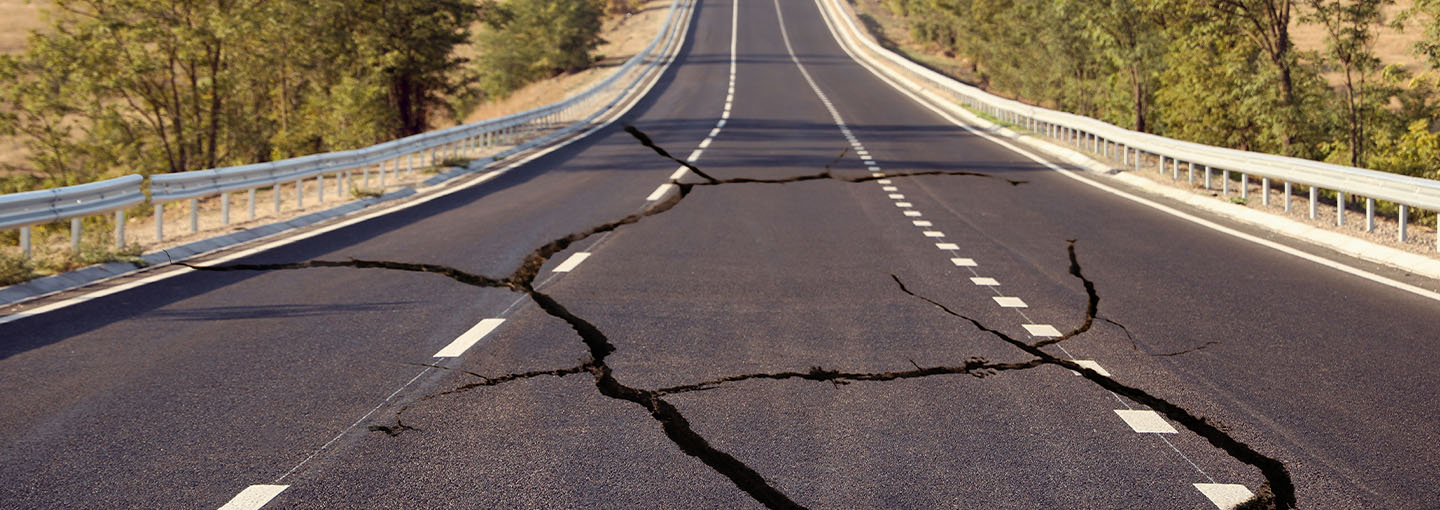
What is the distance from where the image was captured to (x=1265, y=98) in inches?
1258

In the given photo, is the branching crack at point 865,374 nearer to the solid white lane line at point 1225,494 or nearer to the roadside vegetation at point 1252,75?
the solid white lane line at point 1225,494

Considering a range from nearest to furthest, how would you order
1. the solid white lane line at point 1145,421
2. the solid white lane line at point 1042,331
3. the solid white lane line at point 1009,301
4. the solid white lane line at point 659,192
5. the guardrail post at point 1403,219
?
the solid white lane line at point 1145,421 < the solid white lane line at point 1042,331 < the solid white lane line at point 1009,301 < the guardrail post at point 1403,219 < the solid white lane line at point 659,192

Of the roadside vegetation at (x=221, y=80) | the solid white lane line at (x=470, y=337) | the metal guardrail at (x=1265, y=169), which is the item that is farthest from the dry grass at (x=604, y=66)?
the solid white lane line at (x=470, y=337)

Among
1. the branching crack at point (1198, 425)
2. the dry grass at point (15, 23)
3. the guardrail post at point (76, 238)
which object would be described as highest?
the dry grass at point (15, 23)

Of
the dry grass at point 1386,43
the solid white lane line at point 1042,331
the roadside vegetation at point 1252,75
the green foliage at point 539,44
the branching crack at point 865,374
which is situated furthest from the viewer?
the dry grass at point 1386,43

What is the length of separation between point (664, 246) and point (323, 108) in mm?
28529

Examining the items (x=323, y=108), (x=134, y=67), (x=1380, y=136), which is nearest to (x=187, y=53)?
(x=134, y=67)

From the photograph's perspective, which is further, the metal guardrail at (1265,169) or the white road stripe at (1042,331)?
the metal guardrail at (1265,169)

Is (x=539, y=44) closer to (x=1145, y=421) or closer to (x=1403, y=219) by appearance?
(x=1403, y=219)

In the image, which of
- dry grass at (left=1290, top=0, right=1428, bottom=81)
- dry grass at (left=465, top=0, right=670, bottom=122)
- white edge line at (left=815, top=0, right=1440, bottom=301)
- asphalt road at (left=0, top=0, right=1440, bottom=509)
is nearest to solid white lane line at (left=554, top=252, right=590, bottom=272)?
asphalt road at (left=0, top=0, right=1440, bottom=509)

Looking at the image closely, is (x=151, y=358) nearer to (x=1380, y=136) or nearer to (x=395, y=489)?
(x=395, y=489)

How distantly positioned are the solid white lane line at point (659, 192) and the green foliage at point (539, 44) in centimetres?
4433

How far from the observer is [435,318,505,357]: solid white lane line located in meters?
6.18

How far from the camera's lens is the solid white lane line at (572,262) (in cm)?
921
